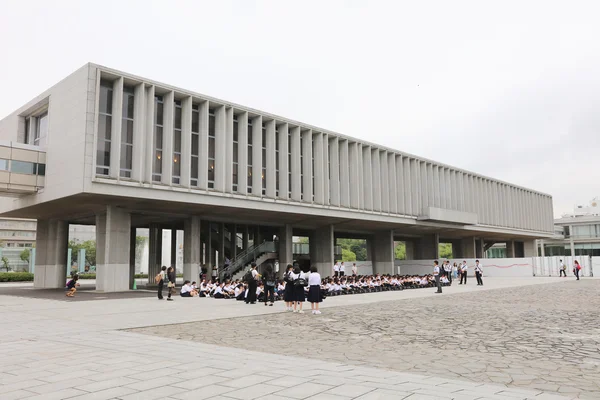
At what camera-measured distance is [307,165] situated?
3847 cm

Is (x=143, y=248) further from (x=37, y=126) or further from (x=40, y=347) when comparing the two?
(x=40, y=347)

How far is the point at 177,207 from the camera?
105 ft

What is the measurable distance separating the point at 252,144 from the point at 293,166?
14.0 feet

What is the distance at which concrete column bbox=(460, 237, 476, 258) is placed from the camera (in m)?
68.0

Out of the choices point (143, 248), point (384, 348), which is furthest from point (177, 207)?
A: point (143, 248)

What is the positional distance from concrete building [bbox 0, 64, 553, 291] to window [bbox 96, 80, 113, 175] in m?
0.06

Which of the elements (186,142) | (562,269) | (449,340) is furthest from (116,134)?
(562,269)

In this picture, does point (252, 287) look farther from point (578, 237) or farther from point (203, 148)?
point (578, 237)

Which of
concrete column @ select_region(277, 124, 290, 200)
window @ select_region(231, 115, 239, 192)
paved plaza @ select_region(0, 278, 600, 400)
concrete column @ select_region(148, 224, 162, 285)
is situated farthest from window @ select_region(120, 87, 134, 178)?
concrete column @ select_region(148, 224, 162, 285)

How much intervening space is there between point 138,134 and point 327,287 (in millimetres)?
14617

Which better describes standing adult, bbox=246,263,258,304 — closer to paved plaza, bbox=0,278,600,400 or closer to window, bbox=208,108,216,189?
paved plaza, bbox=0,278,600,400

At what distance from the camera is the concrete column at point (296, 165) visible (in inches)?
1452

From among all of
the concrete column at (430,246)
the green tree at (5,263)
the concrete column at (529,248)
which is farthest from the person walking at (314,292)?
the green tree at (5,263)

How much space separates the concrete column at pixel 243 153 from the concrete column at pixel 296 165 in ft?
17.0
